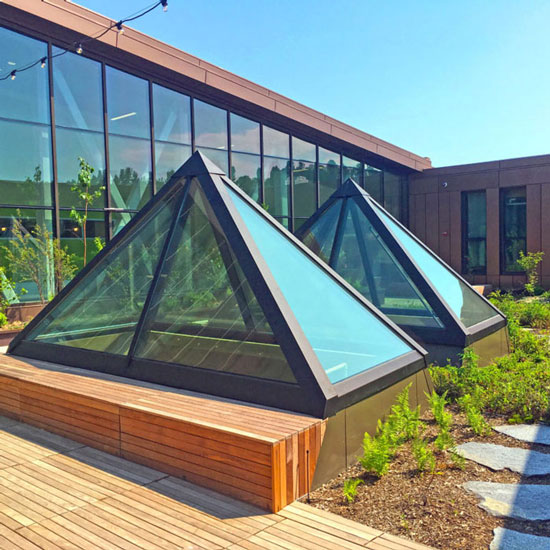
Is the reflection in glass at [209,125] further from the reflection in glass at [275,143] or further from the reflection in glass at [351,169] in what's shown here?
the reflection in glass at [351,169]

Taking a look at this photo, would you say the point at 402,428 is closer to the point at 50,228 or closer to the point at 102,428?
the point at 102,428

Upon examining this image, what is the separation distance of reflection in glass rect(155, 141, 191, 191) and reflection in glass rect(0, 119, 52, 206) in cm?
311

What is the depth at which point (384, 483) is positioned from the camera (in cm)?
391

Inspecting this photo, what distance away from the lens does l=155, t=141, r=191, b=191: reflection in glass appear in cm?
1500

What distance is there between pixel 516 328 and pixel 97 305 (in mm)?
6612

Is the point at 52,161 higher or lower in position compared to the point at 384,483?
higher

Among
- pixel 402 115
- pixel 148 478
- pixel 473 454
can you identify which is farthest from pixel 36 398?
pixel 402 115

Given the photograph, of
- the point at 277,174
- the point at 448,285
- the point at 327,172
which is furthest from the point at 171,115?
the point at 448,285

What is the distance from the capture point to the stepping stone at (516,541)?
3008 mm

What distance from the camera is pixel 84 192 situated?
13242 mm

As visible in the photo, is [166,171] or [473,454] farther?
[166,171]

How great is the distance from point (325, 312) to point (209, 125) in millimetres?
12394

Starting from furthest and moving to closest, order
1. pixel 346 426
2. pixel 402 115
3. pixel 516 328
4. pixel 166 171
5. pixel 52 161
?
pixel 402 115, pixel 166 171, pixel 52 161, pixel 516 328, pixel 346 426

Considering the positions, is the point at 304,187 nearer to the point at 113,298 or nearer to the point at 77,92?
the point at 77,92
